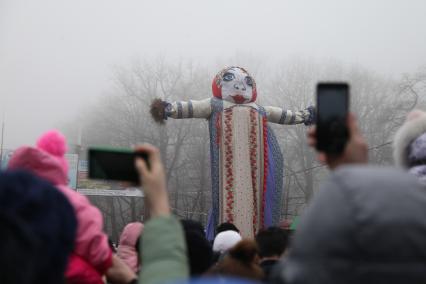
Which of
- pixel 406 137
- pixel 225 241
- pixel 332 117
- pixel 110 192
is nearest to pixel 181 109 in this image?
pixel 225 241

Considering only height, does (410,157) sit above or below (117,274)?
above

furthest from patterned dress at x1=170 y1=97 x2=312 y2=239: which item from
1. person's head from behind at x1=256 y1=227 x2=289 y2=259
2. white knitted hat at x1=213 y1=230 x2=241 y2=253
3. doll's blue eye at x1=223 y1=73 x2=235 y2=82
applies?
person's head from behind at x1=256 y1=227 x2=289 y2=259

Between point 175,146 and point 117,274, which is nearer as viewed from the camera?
point 117,274

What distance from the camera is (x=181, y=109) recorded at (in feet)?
21.3

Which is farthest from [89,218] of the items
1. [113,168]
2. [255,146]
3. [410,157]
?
[255,146]

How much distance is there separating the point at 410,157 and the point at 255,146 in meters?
4.06

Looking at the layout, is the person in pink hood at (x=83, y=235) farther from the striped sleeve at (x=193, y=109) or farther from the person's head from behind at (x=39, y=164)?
the striped sleeve at (x=193, y=109)

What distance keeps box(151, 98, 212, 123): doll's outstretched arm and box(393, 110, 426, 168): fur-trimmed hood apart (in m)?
4.27

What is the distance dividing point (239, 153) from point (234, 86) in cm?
85

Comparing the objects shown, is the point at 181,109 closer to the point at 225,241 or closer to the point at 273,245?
the point at 225,241

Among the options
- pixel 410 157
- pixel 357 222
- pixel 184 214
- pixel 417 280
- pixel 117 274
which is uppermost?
pixel 410 157

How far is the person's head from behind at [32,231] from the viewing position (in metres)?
1.01

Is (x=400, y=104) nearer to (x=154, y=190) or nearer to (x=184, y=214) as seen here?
(x=184, y=214)

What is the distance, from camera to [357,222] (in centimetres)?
98
